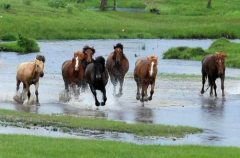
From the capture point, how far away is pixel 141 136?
20984 mm

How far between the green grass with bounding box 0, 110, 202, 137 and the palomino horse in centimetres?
481

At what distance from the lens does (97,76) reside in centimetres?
2634

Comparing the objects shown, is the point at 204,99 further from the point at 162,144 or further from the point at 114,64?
the point at 162,144

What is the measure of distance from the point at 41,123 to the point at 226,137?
4986 millimetres

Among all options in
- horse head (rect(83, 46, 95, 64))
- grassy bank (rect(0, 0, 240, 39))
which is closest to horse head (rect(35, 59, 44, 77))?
horse head (rect(83, 46, 95, 64))

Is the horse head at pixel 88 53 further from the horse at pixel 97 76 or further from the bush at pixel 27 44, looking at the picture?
the bush at pixel 27 44

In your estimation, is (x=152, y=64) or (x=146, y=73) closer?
(x=152, y=64)

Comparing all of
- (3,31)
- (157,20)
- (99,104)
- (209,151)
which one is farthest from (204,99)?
(157,20)

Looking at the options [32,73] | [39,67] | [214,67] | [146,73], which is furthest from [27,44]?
[39,67]

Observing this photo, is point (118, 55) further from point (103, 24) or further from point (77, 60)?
point (103, 24)

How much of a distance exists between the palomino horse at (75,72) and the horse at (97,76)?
1.07 m

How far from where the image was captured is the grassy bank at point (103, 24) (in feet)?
208

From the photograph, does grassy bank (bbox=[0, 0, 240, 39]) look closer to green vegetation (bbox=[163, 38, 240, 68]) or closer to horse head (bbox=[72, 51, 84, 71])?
green vegetation (bbox=[163, 38, 240, 68])

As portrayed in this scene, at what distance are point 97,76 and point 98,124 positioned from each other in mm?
4224
